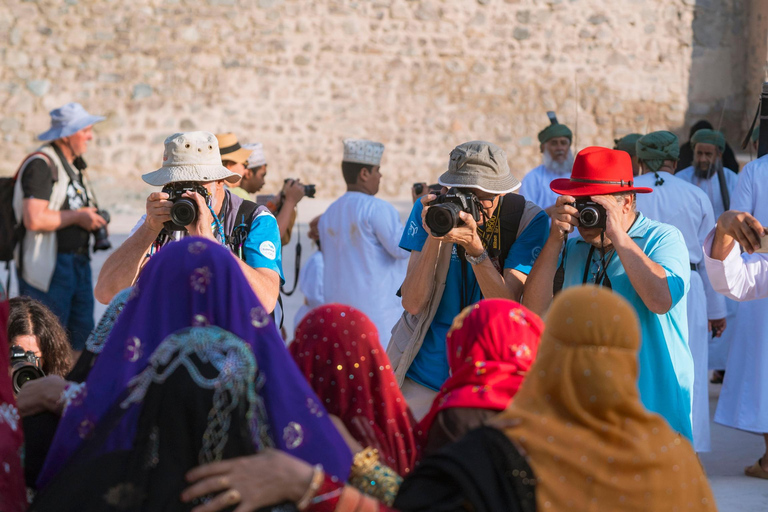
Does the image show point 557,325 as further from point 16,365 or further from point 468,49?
point 468,49

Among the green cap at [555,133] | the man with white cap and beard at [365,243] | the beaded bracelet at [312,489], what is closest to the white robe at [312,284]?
the man with white cap and beard at [365,243]

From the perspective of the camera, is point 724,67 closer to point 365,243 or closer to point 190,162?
point 365,243

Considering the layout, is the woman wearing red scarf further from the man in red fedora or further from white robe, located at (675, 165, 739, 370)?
white robe, located at (675, 165, 739, 370)

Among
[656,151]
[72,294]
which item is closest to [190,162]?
[72,294]

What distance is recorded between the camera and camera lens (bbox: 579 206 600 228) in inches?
112

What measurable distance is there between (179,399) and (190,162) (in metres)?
1.63

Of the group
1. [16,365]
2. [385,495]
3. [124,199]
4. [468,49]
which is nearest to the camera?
[385,495]

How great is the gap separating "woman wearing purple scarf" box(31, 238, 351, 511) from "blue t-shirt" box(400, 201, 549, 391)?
127 cm

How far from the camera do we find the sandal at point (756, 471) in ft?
13.4

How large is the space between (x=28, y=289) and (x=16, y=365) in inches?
114

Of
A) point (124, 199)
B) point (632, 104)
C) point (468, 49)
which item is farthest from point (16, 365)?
point (632, 104)

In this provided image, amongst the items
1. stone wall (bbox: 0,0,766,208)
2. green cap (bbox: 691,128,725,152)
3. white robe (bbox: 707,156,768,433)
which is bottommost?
white robe (bbox: 707,156,768,433)

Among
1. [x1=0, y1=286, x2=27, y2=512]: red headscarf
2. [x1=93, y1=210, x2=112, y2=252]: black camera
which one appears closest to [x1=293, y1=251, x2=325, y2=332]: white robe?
[x1=93, y1=210, x2=112, y2=252]: black camera

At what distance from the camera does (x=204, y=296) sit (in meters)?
1.72
